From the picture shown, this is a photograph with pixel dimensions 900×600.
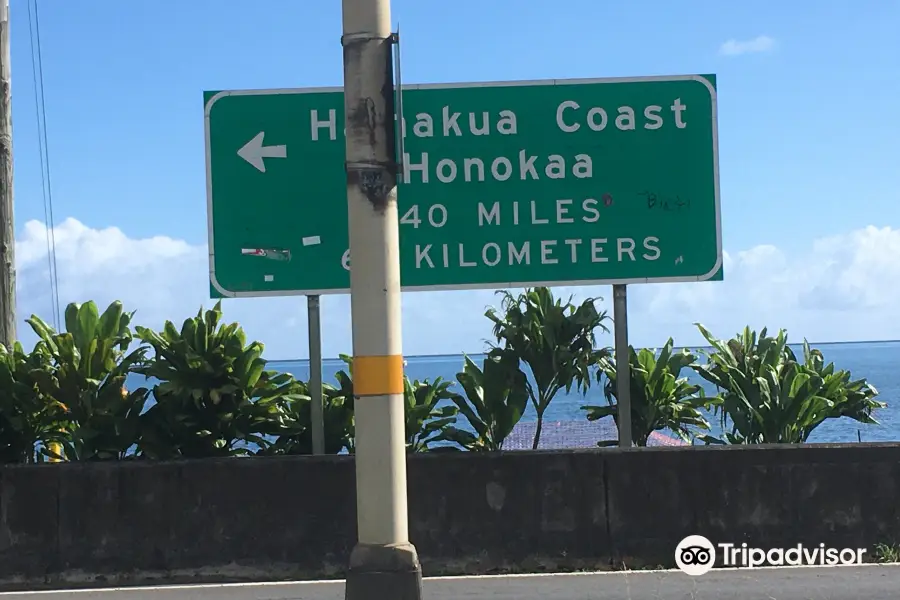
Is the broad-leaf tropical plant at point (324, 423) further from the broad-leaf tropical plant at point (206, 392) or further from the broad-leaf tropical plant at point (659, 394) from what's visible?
the broad-leaf tropical plant at point (659, 394)

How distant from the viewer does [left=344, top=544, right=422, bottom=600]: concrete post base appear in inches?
222

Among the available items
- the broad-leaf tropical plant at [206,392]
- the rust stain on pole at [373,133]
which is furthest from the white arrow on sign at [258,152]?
the rust stain on pole at [373,133]

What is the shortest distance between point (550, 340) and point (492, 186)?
1.61 m

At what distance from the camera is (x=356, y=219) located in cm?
575

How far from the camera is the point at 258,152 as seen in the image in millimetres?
9688

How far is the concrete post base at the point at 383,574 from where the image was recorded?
222 inches

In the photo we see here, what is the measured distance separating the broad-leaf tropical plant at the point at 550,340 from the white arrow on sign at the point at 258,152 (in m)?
2.57

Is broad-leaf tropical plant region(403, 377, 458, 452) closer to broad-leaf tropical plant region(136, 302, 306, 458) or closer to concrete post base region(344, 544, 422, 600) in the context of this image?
broad-leaf tropical plant region(136, 302, 306, 458)

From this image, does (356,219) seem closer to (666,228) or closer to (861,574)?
(666,228)

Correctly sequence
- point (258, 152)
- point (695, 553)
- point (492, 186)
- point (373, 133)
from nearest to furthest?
point (373, 133) < point (695, 553) < point (258, 152) < point (492, 186)

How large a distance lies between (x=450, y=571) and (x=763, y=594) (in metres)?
2.57

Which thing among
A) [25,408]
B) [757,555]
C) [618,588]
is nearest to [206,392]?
[25,408]

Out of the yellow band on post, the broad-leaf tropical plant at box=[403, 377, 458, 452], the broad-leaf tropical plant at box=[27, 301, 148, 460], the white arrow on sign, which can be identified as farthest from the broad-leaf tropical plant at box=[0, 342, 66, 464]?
the yellow band on post

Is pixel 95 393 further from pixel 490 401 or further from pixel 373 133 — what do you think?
pixel 373 133
